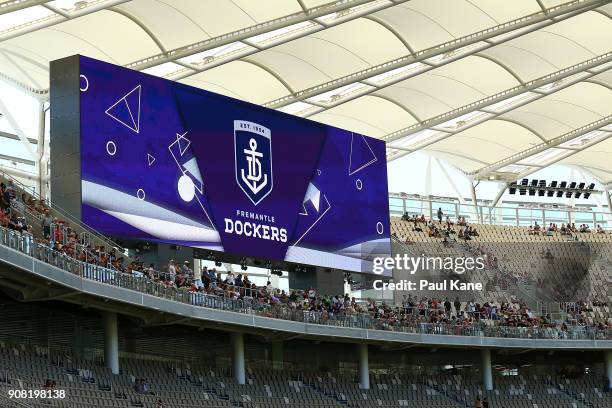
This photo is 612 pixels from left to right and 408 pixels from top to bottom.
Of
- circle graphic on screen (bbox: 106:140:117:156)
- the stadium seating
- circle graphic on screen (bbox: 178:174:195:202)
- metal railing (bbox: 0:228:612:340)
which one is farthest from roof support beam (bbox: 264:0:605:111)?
circle graphic on screen (bbox: 106:140:117:156)

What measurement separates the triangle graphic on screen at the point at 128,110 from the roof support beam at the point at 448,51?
12619mm

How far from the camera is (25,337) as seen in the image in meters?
30.1

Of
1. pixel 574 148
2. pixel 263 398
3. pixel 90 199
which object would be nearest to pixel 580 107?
pixel 574 148

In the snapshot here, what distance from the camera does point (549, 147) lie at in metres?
55.5

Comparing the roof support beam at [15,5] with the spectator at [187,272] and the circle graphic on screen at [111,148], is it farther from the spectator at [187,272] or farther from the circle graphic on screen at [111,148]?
the spectator at [187,272]

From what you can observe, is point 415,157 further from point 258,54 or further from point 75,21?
point 75,21

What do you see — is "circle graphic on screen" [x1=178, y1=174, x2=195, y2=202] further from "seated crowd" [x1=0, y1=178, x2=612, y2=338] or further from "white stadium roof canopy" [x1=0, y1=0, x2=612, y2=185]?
"white stadium roof canopy" [x1=0, y1=0, x2=612, y2=185]

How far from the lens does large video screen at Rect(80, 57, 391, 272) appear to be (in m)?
31.4

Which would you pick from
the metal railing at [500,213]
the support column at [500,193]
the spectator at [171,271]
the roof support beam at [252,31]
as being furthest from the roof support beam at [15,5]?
the support column at [500,193]

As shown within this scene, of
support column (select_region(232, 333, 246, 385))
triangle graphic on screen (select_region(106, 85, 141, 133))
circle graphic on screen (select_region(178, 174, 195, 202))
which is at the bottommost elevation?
support column (select_region(232, 333, 246, 385))

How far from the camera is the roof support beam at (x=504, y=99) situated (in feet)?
151

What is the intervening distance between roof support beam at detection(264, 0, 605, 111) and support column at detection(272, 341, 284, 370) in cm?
1032

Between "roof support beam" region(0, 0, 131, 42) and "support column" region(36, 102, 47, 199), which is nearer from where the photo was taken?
"roof support beam" region(0, 0, 131, 42)

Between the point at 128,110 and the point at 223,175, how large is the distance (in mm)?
3812
